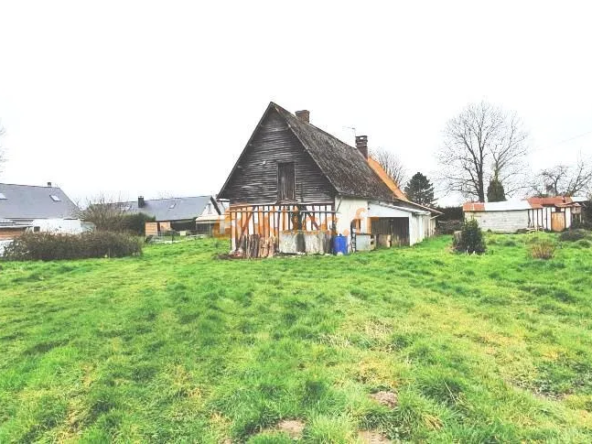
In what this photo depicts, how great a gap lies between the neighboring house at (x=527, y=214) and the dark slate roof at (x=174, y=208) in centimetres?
3250

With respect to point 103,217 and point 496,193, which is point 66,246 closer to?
point 103,217

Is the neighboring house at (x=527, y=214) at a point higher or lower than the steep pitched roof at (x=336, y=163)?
lower

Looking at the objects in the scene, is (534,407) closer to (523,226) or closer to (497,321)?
(497,321)

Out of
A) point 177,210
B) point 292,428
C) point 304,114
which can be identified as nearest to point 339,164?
point 304,114

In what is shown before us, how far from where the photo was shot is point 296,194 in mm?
17062

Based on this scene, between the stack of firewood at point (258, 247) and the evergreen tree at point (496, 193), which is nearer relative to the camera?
the stack of firewood at point (258, 247)

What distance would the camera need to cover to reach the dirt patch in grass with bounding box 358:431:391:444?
2.95 metres

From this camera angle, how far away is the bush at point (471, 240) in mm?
14156

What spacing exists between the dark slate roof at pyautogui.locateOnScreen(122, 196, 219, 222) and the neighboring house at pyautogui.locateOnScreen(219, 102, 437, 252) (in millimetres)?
32807

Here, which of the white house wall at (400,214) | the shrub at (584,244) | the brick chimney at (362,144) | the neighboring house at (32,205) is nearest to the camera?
the shrub at (584,244)

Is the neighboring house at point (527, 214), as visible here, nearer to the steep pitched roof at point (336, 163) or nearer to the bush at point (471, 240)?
the steep pitched roof at point (336, 163)

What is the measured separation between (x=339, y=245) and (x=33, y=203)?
3653 centimetres

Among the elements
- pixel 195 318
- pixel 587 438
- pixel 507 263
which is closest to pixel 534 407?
pixel 587 438

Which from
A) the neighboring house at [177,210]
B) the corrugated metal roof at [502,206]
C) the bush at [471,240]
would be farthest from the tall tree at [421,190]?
the bush at [471,240]
